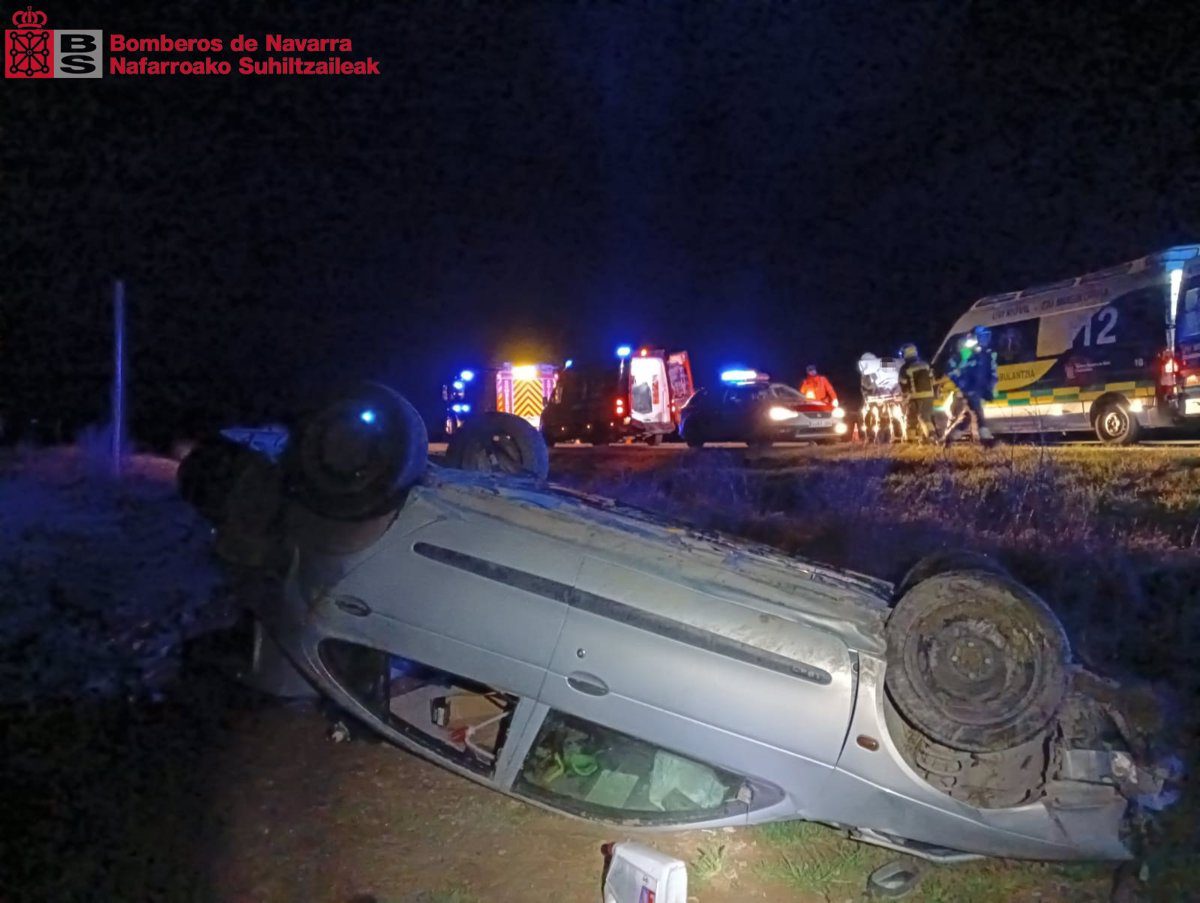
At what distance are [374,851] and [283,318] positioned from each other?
32.6 metres

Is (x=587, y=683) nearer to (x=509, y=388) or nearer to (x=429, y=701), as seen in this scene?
(x=429, y=701)

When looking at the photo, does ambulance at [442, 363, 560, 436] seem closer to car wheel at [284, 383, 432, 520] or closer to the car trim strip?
car wheel at [284, 383, 432, 520]

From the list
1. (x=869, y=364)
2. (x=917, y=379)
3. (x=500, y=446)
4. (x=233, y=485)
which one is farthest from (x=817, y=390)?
(x=233, y=485)

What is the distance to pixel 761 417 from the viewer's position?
17594 mm

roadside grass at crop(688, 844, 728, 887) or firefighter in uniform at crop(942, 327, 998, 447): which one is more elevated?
firefighter in uniform at crop(942, 327, 998, 447)

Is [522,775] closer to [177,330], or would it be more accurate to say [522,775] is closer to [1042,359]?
[1042,359]

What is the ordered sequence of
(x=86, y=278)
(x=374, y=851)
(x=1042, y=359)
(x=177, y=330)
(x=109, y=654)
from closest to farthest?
(x=374, y=851)
(x=109, y=654)
(x=1042, y=359)
(x=86, y=278)
(x=177, y=330)

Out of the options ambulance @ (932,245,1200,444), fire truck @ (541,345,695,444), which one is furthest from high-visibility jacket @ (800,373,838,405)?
fire truck @ (541,345,695,444)

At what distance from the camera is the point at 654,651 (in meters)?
3.15

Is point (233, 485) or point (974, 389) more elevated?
point (974, 389)

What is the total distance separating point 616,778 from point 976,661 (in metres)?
1.25

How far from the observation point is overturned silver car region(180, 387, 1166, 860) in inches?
121

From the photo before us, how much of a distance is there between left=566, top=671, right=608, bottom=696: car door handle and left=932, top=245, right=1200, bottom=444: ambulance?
12541 mm

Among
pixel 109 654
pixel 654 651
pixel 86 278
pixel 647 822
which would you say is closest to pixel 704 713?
pixel 654 651
